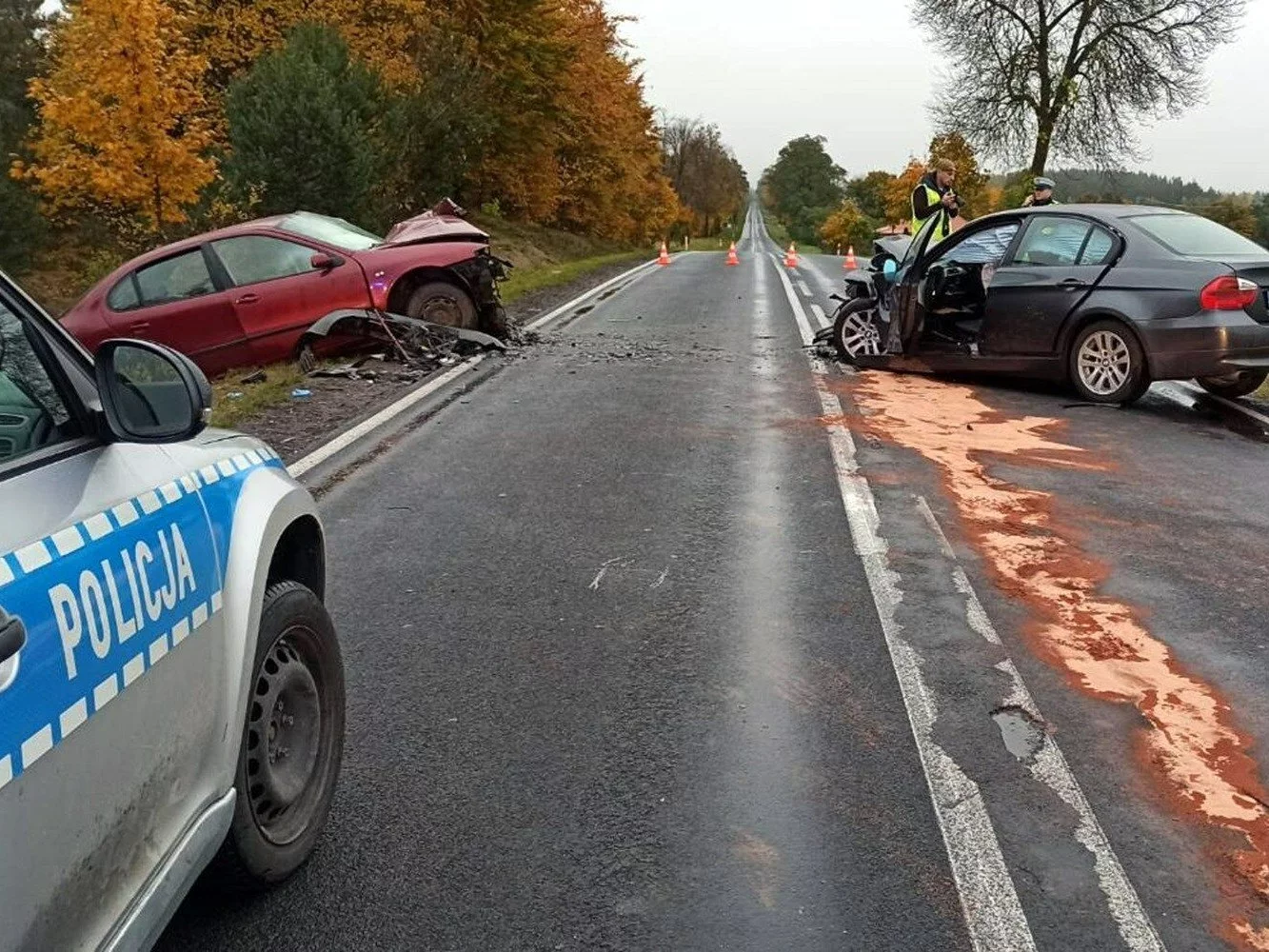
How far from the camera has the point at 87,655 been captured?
1.81m

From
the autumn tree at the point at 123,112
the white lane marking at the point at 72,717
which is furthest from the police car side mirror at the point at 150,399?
the autumn tree at the point at 123,112

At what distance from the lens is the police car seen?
5.51 ft

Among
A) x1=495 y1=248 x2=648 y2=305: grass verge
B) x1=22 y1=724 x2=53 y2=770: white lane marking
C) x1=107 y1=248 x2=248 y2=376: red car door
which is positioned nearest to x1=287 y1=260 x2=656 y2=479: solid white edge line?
x1=107 y1=248 x2=248 y2=376: red car door

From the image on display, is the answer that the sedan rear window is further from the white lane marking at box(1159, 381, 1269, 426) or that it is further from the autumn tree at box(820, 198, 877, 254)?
the autumn tree at box(820, 198, 877, 254)

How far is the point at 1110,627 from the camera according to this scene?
4645 millimetres

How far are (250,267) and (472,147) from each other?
20.6 meters

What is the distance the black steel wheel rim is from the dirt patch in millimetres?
2282

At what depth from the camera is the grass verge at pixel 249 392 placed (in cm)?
867

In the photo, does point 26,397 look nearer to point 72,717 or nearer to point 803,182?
point 72,717

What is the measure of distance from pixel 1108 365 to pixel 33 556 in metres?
8.99

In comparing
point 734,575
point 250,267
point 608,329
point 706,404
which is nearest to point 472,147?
point 608,329

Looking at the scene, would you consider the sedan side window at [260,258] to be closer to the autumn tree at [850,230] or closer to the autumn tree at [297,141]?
the autumn tree at [297,141]

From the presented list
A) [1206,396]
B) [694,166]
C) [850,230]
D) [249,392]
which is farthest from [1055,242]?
[694,166]

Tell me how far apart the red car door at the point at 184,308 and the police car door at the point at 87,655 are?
891cm
